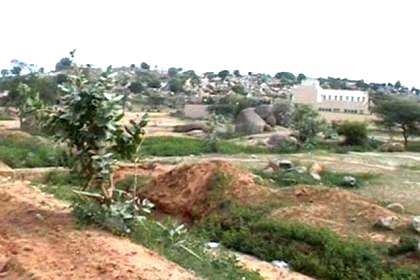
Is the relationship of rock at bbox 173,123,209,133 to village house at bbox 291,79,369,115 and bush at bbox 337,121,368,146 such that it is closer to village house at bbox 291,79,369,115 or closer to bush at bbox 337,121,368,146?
bush at bbox 337,121,368,146

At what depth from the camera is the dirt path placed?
7.54 metres

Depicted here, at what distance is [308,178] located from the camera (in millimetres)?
22625

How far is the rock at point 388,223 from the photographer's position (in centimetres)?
1489

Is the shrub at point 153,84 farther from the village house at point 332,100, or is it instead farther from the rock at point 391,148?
the rock at point 391,148

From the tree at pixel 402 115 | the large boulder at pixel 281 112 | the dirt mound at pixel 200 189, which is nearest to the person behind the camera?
the dirt mound at pixel 200 189

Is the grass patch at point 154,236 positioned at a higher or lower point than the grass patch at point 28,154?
higher

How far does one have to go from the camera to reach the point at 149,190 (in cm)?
1923

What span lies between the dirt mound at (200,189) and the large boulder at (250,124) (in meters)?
24.7

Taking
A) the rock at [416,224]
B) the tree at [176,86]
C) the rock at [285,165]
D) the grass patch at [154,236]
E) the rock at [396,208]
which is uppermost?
the grass patch at [154,236]

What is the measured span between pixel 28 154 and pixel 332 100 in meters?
44.0

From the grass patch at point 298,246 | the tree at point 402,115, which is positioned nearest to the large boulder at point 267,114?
the tree at point 402,115

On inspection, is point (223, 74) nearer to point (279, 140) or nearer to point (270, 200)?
point (279, 140)

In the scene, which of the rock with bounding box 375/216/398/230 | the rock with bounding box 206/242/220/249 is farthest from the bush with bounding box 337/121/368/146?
the rock with bounding box 206/242/220/249

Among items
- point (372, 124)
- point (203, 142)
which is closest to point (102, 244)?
point (203, 142)
